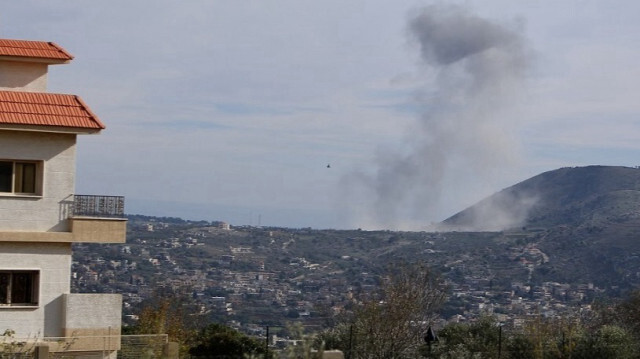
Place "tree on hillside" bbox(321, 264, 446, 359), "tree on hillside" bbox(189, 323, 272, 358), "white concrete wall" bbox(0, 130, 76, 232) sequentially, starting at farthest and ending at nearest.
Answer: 1. "tree on hillside" bbox(189, 323, 272, 358)
2. "tree on hillside" bbox(321, 264, 446, 359)
3. "white concrete wall" bbox(0, 130, 76, 232)

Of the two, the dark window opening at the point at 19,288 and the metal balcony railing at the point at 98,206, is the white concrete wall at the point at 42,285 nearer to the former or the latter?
the dark window opening at the point at 19,288

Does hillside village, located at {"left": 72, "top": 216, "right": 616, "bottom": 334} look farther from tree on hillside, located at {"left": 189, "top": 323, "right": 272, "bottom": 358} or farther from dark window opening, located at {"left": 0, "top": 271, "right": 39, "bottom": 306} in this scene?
dark window opening, located at {"left": 0, "top": 271, "right": 39, "bottom": 306}

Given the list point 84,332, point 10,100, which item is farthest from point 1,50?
point 84,332

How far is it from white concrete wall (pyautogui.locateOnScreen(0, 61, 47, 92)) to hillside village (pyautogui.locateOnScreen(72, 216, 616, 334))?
3490cm

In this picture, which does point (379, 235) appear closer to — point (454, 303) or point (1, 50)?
point (454, 303)

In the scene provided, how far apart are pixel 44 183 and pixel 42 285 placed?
1.90 m

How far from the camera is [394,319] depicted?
30.3m

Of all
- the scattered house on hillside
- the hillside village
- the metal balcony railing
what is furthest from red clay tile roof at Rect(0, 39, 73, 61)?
the hillside village

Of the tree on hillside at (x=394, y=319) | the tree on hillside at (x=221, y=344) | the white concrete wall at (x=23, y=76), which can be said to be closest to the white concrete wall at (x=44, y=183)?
the white concrete wall at (x=23, y=76)

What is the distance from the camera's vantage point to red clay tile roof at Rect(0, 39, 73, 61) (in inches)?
867

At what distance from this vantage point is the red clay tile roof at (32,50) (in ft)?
72.3

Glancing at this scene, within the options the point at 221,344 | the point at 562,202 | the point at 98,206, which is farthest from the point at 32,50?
the point at 562,202

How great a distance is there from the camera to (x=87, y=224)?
21484 millimetres

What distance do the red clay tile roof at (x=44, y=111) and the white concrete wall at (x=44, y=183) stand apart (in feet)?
1.00
